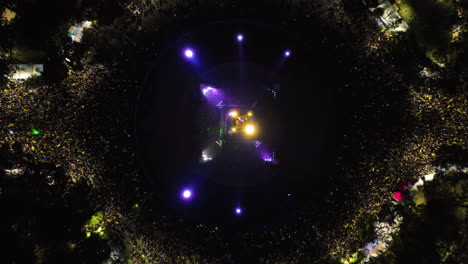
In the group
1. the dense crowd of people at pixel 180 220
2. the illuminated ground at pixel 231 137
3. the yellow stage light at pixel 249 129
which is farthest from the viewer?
the illuminated ground at pixel 231 137

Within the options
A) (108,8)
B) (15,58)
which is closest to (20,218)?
(15,58)

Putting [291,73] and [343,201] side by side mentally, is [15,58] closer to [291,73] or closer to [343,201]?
[291,73]

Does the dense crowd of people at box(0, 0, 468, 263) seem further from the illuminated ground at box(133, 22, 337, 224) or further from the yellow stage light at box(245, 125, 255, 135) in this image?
the yellow stage light at box(245, 125, 255, 135)

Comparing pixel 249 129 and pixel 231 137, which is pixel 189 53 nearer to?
pixel 231 137

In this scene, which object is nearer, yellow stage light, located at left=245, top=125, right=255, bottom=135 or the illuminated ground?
yellow stage light, located at left=245, top=125, right=255, bottom=135

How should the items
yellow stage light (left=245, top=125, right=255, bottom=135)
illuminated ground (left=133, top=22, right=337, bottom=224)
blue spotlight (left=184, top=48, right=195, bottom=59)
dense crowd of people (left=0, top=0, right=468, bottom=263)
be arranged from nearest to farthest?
dense crowd of people (left=0, top=0, right=468, bottom=263) < yellow stage light (left=245, top=125, right=255, bottom=135) < illuminated ground (left=133, top=22, right=337, bottom=224) < blue spotlight (left=184, top=48, right=195, bottom=59)

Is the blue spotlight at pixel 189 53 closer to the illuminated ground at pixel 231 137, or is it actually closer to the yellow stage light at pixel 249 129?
the illuminated ground at pixel 231 137

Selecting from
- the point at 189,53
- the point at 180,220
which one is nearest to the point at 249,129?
the point at 189,53

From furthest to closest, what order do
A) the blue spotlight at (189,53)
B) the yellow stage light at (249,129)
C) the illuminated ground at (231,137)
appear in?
the blue spotlight at (189,53), the illuminated ground at (231,137), the yellow stage light at (249,129)

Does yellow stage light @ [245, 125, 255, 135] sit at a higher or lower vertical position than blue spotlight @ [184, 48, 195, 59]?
lower

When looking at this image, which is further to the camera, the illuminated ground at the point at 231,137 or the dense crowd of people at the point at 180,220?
the illuminated ground at the point at 231,137

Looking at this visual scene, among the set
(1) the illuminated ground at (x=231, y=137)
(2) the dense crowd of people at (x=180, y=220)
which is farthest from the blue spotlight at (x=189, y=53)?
(2) the dense crowd of people at (x=180, y=220)

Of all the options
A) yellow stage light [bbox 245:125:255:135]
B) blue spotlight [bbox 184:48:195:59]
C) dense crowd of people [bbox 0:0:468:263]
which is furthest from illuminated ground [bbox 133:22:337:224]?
dense crowd of people [bbox 0:0:468:263]
